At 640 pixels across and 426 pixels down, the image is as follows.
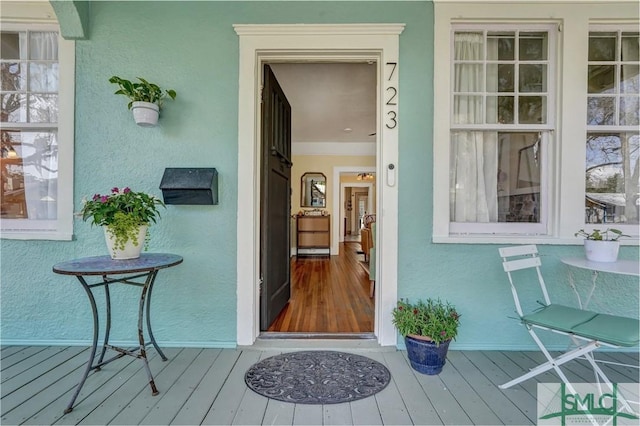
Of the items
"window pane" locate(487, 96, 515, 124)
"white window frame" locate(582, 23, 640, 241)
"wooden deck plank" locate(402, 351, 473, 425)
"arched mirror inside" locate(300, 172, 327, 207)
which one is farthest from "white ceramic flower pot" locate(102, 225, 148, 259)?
"arched mirror inside" locate(300, 172, 327, 207)

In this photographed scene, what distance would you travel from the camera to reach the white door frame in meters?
2.21

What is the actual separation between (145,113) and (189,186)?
581 millimetres

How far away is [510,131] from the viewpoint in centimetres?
231

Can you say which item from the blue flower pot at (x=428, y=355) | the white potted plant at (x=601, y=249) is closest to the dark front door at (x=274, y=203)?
the blue flower pot at (x=428, y=355)

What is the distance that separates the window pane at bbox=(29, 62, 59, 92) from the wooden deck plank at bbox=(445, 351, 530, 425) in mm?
3456

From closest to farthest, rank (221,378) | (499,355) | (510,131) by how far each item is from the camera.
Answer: (221,378)
(499,355)
(510,131)

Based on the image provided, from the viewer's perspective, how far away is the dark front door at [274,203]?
2.47m

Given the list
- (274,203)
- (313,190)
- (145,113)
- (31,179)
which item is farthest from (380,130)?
(313,190)

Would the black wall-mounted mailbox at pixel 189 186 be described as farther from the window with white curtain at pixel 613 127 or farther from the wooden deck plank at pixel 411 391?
the window with white curtain at pixel 613 127

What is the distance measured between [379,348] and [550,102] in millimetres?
2198

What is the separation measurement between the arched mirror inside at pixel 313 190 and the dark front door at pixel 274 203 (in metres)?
4.06

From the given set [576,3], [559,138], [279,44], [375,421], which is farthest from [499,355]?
[279,44]

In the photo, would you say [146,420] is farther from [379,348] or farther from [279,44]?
[279,44]

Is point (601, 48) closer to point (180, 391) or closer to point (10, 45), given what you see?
point (180, 391)
